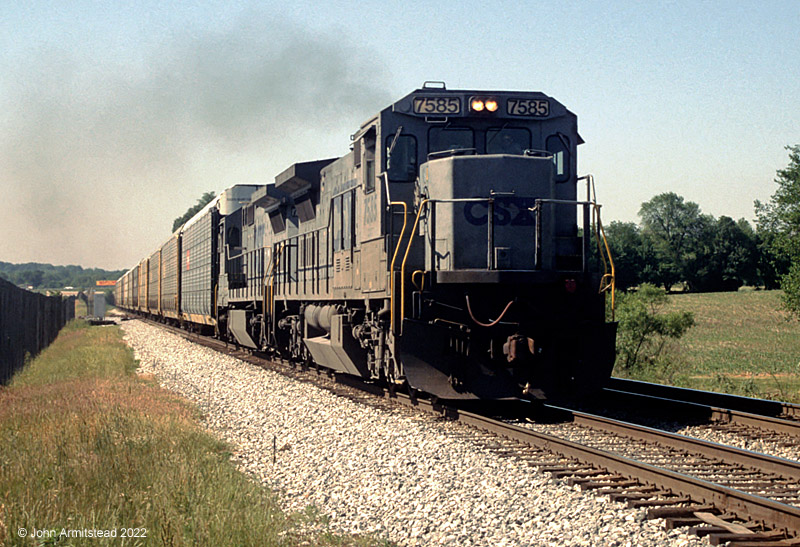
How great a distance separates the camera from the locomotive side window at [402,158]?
948 centimetres

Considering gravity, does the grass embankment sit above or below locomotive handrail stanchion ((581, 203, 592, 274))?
below

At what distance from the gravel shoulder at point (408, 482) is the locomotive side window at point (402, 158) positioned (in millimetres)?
2977

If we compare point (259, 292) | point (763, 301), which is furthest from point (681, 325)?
point (763, 301)

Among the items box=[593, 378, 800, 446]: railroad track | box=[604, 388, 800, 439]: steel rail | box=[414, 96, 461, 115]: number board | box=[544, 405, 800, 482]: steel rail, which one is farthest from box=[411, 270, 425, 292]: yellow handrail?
box=[604, 388, 800, 439]: steel rail

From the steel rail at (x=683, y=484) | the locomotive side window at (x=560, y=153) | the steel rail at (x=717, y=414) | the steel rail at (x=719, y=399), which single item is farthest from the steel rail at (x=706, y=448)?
the locomotive side window at (x=560, y=153)

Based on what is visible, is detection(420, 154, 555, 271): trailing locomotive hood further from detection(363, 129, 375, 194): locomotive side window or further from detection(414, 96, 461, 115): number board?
detection(363, 129, 375, 194): locomotive side window

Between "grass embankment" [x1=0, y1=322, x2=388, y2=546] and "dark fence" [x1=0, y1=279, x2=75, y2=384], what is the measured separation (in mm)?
3431

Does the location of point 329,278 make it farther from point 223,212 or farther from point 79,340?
point 79,340

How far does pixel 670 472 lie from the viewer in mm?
5617

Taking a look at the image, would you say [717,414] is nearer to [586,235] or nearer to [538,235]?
[586,235]

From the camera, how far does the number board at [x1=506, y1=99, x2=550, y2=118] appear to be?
9453mm

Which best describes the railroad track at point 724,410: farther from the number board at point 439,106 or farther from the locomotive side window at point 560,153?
the number board at point 439,106

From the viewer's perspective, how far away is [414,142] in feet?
31.1

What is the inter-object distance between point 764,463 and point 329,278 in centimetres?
737
